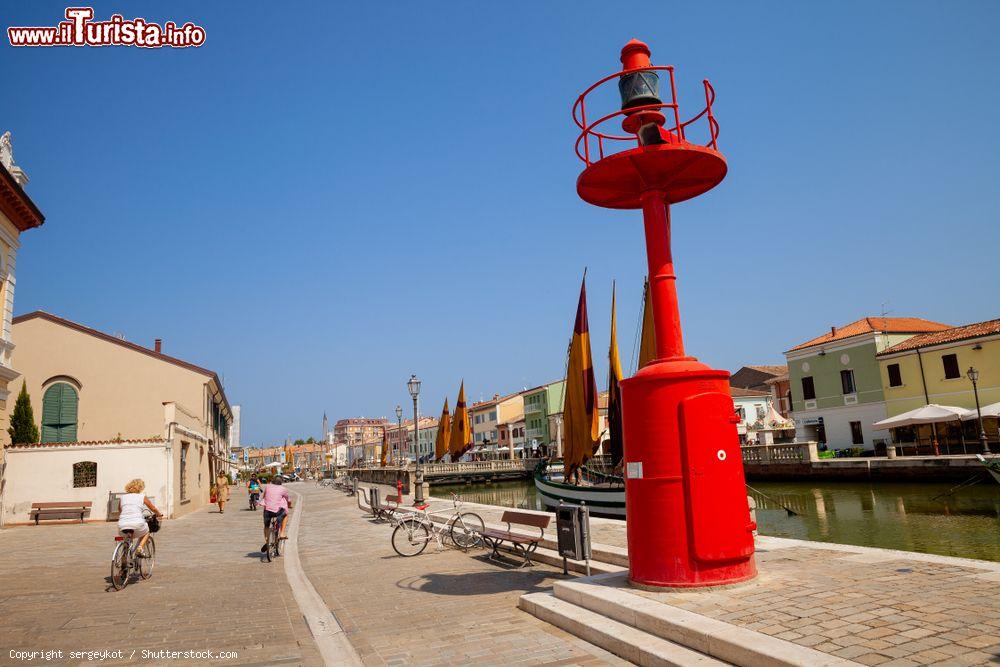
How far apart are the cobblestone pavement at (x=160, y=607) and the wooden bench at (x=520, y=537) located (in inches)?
131

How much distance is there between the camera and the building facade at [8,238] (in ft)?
59.3

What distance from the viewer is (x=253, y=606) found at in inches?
306

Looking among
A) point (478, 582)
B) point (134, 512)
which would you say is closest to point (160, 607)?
point (134, 512)

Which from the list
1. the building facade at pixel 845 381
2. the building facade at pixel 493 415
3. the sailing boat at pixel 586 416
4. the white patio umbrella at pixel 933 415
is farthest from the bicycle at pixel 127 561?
the building facade at pixel 493 415

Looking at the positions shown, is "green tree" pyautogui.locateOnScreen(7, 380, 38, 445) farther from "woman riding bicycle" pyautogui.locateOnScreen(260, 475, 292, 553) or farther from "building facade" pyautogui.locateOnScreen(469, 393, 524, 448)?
"building facade" pyautogui.locateOnScreen(469, 393, 524, 448)

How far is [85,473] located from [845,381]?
133ft

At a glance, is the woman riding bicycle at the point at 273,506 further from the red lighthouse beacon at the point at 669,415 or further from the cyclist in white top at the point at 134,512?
the red lighthouse beacon at the point at 669,415

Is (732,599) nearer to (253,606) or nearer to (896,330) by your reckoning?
(253,606)

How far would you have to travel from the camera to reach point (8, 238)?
62.1 ft

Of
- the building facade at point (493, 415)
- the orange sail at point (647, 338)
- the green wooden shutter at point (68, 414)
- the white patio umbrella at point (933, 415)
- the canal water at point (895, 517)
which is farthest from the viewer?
the building facade at point (493, 415)

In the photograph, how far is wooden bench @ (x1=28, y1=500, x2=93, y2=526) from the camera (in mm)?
19953

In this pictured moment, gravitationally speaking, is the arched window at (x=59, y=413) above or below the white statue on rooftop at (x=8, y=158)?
below

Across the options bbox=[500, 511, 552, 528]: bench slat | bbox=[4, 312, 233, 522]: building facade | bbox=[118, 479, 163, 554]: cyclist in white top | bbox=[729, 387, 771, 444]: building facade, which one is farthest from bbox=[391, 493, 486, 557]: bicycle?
bbox=[729, 387, 771, 444]: building facade

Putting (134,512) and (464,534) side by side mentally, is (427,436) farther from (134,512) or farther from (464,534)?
(134,512)
